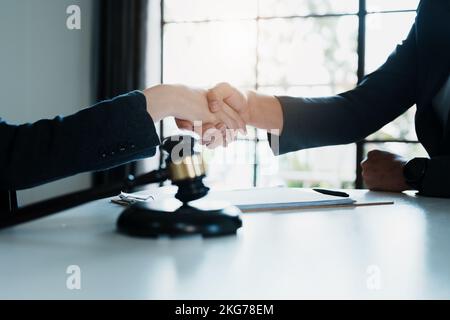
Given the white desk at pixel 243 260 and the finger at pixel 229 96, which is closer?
the white desk at pixel 243 260

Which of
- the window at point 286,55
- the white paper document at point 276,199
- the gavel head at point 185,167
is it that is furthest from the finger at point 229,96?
the window at point 286,55

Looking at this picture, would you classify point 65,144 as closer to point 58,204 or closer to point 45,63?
point 58,204

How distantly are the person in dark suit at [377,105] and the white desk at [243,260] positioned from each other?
1.33 ft

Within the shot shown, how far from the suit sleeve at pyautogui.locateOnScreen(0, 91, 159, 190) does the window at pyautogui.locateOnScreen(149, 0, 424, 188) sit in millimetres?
2089

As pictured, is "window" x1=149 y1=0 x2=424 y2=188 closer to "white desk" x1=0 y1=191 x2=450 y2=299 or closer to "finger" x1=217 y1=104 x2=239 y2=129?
"finger" x1=217 y1=104 x2=239 y2=129

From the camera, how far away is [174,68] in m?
3.28

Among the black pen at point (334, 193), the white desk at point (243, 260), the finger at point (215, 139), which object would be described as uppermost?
the finger at point (215, 139)

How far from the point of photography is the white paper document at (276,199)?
0.72 m

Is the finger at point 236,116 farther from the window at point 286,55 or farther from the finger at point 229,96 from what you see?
the window at point 286,55

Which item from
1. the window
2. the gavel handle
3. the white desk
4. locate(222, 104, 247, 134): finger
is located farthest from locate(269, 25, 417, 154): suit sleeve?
the window

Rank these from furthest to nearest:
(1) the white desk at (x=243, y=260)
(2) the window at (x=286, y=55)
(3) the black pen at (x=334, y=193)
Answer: (2) the window at (x=286, y=55) → (3) the black pen at (x=334, y=193) → (1) the white desk at (x=243, y=260)

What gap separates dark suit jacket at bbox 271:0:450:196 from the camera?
3.38ft
